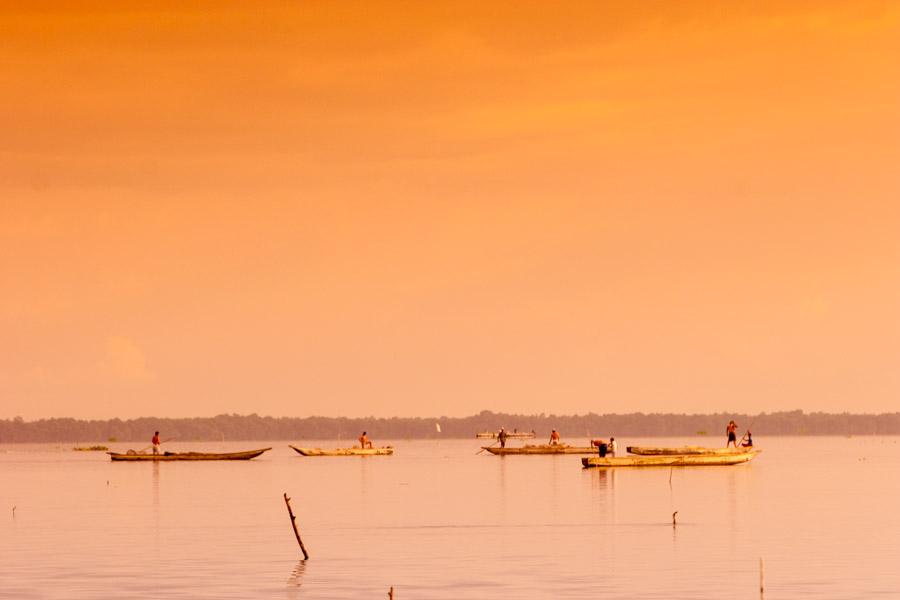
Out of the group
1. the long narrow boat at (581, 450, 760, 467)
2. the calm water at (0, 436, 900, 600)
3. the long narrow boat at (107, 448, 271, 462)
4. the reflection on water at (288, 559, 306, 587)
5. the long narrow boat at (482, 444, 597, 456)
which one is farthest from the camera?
the long narrow boat at (482, 444, 597, 456)

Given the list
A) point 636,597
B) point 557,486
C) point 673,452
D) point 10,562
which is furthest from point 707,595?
point 673,452

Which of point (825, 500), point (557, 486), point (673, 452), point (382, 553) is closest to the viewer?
point (382, 553)

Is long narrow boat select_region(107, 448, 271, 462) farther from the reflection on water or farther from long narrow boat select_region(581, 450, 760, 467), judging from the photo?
the reflection on water

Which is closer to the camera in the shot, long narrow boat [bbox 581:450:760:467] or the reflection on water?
the reflection on water

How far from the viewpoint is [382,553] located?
53656 millimetres

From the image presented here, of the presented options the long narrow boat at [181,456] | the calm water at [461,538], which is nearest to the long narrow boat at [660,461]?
the calm water at [461,538]

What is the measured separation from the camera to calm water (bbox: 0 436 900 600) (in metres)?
44.8

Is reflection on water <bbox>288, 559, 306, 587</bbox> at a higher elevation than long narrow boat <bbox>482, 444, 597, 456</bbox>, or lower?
lower

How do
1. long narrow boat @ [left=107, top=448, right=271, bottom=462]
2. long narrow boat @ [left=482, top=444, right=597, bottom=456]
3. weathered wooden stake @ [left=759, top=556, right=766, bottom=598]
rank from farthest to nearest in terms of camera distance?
long narrow boat @ [left=482, top=444, right=597, bottom=456] → long narrow boat @ [left=107, top=448, right=271, bottom=462] → weathered wooden stake @ [left=759, top=556, right=766, bottom=598]

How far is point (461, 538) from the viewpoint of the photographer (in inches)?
2330

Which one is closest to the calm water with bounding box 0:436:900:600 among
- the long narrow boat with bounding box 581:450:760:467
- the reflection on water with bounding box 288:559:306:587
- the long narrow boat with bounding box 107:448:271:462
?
the reflection on water with bounding box 288:559:306:587

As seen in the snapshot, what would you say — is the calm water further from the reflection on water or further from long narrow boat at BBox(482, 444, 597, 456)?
long narrow boat at BBox(482, 444, 597, 456)

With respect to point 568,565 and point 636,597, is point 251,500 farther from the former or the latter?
point 636,597

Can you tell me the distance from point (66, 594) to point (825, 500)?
4634 cm
